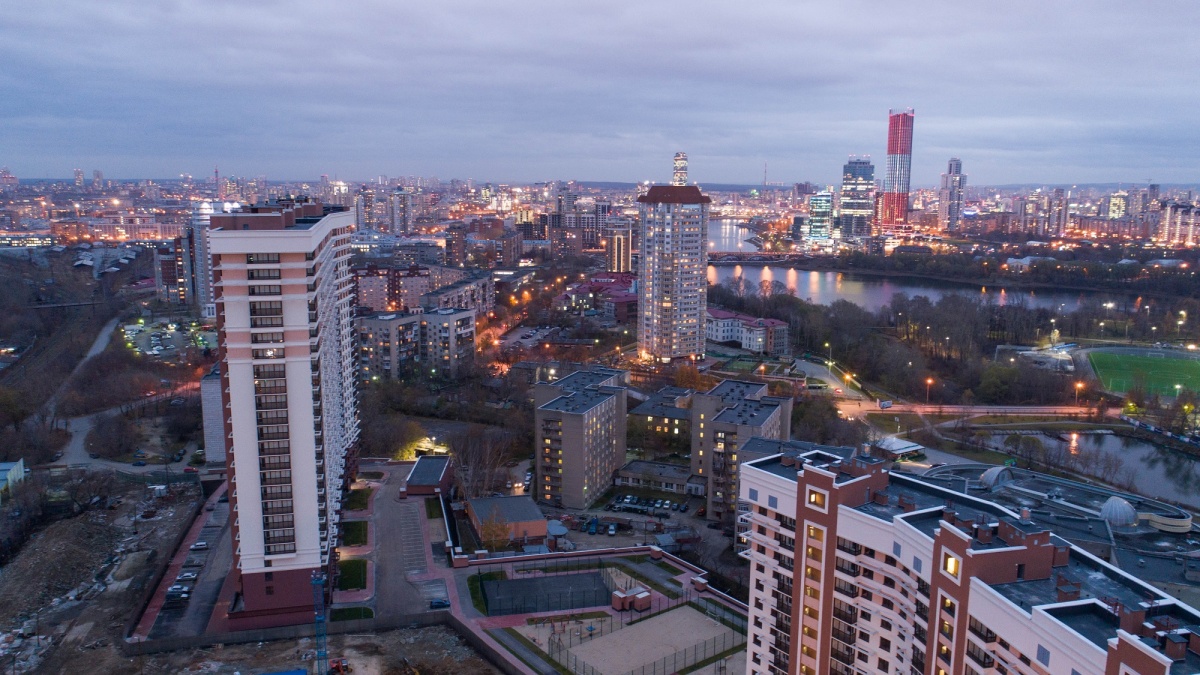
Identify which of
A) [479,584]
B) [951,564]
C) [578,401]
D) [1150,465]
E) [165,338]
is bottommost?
[1150,465]

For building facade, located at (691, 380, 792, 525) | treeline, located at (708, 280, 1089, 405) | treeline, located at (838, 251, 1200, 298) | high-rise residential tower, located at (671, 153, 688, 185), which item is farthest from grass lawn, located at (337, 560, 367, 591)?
treeline, located at (838, 251, 1200, 298)

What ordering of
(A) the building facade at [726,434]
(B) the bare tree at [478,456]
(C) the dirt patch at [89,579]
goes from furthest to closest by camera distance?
(B) the bare tree at [478,456]
(A) the building facade at [726,434]
(C) the dirt patch at [89,579]

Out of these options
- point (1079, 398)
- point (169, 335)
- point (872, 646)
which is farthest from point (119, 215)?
point (872, 646)

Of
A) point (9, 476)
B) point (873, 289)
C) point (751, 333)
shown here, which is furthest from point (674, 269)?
point (873, 289)

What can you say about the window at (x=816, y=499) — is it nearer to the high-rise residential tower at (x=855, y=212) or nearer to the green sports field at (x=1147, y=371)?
the green sports field at (x=1147, y=371)

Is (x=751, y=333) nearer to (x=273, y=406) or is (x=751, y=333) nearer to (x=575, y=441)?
(x=575, y=441)

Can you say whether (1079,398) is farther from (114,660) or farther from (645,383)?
(114,660)

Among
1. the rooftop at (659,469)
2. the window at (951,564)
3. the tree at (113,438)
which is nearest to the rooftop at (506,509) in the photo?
the rooftop at (659,469)
